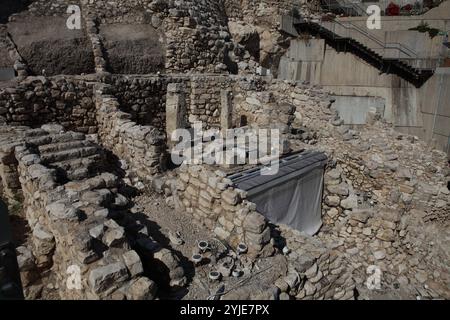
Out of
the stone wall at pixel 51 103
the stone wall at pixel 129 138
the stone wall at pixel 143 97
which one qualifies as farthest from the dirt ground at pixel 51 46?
the stone wall at pixel 129 138

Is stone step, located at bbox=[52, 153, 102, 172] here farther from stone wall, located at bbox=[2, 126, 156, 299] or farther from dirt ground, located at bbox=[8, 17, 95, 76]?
dirt ground, located at bbox=[8, 17, 95, 76]

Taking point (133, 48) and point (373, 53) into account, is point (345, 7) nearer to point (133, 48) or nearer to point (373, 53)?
point (373, 53)

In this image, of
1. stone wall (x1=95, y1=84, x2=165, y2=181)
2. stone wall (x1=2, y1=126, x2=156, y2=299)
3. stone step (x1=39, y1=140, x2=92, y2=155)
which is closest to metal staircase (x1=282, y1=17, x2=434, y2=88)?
stone wall (x1=95, y1=84, x2=165, y2=181)

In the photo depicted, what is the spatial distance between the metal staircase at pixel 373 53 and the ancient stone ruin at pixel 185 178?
3.15 m

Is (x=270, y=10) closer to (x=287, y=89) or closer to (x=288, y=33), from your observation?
(x=288, y=33)

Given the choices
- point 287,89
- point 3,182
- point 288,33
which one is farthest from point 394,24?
point 3,182

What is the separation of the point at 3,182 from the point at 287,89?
923 cm

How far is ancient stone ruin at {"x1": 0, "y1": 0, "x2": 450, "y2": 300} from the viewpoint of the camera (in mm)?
4301

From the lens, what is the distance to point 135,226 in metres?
5.06

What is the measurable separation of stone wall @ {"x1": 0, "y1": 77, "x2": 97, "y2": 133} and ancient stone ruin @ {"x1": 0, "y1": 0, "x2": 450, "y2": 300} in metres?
0.03

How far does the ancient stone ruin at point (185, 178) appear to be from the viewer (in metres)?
4.30

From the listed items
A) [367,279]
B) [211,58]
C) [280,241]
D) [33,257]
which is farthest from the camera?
[211,58]

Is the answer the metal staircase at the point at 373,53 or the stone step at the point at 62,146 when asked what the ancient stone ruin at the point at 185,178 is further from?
the metal staircase at the point at 373,53

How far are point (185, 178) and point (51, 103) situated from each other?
4.59 m
